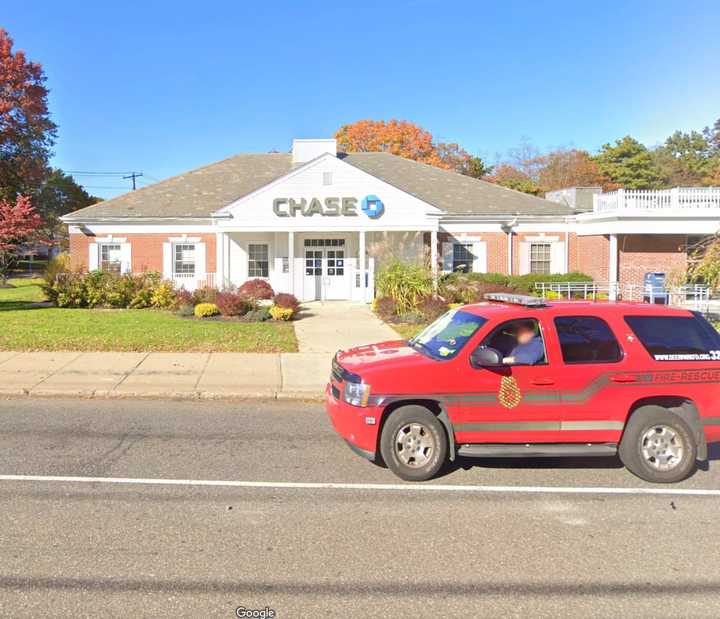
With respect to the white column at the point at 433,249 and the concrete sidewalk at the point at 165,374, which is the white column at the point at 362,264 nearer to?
the white column at the point at 433,249

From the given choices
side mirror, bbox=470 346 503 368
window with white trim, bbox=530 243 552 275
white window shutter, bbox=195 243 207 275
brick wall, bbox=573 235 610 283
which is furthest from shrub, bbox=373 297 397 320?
side mirror, bbox=470 346 503 368

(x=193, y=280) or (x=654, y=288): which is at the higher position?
(x=193, y=280)

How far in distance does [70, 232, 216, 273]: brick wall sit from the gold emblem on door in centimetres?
2017

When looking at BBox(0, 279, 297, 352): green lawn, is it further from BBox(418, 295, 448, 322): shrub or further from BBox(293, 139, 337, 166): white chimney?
BBox(293, 139, 337, 166): white chimney

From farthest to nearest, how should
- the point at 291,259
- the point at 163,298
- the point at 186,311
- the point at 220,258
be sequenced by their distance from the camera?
1. the point at 220,258
2. the point at 291,259
3. the point at 163,298
4. the point at 186,311

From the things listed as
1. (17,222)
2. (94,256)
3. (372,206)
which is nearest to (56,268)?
(94,256)

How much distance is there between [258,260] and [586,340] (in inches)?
781

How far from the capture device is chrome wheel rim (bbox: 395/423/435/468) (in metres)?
5.57

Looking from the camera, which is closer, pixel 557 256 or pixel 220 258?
pixel 220 258

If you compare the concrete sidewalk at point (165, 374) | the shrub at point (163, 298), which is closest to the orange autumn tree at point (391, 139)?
the shrub at point (163, 298)

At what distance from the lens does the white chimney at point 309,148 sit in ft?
89.3

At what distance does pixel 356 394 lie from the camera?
5.62 m

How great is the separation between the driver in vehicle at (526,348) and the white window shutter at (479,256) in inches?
746

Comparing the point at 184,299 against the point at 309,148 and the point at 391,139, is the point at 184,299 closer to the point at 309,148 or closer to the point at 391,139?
the point at 309,148
